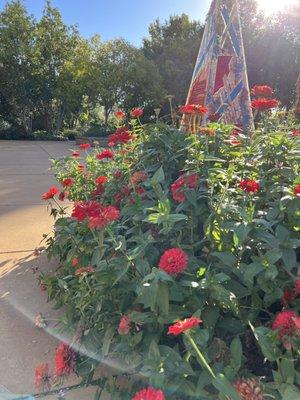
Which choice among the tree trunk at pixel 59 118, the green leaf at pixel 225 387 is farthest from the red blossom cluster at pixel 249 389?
the tree trunk at pixel 59 118

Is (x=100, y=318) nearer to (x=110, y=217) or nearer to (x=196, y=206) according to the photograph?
(x=110, y=217)

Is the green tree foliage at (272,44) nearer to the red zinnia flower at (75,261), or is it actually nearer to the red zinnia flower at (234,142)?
the red zinnia flower at (234,142)

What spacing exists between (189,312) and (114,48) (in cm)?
2265

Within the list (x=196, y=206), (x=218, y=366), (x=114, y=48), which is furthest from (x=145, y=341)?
(x=114, y=48)

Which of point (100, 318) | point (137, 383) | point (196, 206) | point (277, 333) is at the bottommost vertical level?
point (137, 383)

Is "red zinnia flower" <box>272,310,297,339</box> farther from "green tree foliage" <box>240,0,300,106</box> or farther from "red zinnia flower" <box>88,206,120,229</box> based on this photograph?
"green tree foliage" <box>240,0,300,106</box>

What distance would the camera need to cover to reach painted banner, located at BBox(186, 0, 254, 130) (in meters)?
4.52

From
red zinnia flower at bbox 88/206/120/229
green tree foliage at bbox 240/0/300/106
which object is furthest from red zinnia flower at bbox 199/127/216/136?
green tree foliage at bbox 240/0/300/106

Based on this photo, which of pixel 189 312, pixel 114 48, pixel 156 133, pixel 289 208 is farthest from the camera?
pixel 114 48

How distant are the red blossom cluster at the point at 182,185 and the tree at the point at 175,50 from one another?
72.2 ft

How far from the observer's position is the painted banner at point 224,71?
452 centimetres

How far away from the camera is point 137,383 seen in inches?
67.3

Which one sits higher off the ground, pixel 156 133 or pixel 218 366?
pixel 156 133

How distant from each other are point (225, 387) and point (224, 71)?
153 inches
